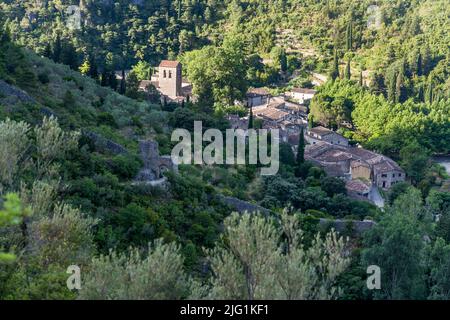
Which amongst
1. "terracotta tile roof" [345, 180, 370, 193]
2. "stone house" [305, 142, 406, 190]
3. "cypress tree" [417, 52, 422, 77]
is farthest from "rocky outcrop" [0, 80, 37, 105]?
"cypress tree" [417, 52, 422, 77]

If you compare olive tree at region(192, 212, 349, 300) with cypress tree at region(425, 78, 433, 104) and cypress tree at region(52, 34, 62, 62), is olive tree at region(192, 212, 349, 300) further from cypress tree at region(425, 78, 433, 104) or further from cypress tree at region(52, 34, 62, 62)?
cypress tree at region(425, 78, 433, 104)

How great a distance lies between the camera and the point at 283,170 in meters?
28.2

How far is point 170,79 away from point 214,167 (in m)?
22.4

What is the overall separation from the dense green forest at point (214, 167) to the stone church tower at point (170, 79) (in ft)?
5.80

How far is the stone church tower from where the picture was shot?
45656 mm

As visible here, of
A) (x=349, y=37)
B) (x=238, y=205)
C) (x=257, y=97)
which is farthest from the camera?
(x=349, y=37)

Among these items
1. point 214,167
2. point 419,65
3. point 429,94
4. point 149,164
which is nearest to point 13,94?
point 149,164

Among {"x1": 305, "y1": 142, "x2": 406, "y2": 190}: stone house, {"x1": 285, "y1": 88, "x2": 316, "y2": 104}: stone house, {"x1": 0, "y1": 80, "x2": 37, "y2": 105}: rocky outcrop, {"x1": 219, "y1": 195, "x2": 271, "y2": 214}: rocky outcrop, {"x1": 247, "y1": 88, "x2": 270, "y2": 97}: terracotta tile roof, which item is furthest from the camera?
{"x1": 285, "y1": 88, "x2": 316, "y2": 104}: stone house

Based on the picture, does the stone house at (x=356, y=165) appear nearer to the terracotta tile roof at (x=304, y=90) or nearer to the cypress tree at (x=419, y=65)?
the terracotta tile roof at (x=304, y=90)

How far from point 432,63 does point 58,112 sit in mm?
41753

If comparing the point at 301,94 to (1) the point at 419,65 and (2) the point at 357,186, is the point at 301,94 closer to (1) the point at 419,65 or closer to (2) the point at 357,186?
(1) the point at 419,65

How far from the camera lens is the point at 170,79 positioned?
151 feet

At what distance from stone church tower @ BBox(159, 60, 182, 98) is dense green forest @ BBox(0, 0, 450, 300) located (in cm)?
177
